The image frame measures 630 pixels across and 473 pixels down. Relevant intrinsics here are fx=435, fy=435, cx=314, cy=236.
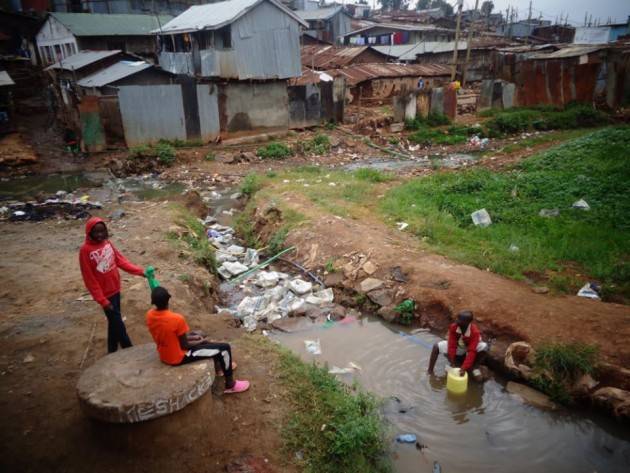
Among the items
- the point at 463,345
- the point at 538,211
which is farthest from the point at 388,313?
the point at 538,211

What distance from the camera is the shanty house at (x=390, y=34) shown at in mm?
33719

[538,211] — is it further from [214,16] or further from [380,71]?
[380,71]

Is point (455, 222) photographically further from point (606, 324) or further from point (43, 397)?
point (43, 397)

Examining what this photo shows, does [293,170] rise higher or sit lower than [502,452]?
higher

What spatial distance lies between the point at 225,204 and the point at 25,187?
19.6ft

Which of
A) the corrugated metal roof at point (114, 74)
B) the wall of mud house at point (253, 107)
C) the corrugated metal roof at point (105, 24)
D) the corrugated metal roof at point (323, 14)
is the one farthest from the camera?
the corrugated metal roof at point (323, 14)

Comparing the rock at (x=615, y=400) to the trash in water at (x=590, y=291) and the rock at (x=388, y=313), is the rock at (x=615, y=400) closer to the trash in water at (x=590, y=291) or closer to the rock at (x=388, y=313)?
the trash in water at (x=590, y=291)

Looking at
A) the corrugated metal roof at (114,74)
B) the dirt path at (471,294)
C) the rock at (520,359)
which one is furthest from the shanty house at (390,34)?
the rock at (520,359)

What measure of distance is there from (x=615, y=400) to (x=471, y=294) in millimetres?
1947

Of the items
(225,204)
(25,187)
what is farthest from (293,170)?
(25,187)

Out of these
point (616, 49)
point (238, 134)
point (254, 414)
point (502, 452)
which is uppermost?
point (616, 49)

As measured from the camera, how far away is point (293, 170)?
43.2 ft

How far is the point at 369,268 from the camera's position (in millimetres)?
6785

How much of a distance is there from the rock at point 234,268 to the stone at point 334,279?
1.52 metres
